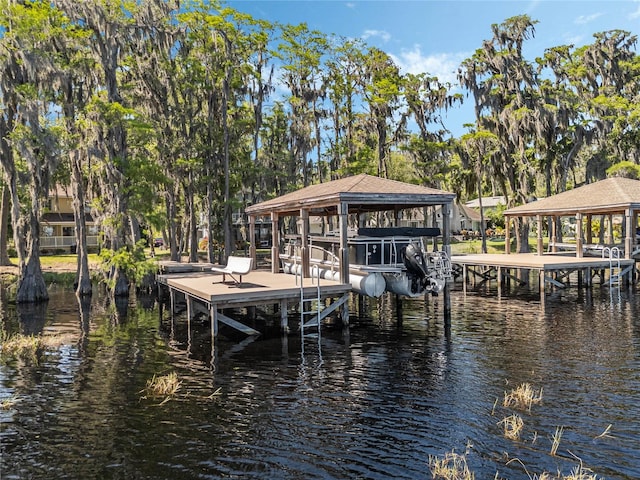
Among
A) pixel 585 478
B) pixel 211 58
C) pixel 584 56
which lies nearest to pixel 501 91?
pixel 584 56

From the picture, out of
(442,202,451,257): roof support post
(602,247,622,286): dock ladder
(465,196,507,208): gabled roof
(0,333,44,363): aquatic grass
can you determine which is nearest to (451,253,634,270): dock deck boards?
(602,247,622,286): dock ladder

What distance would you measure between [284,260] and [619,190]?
1736 centimetres

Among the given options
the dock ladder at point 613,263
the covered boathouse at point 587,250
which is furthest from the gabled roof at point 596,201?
the dock ladder at point 613,263

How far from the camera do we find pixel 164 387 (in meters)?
9.69

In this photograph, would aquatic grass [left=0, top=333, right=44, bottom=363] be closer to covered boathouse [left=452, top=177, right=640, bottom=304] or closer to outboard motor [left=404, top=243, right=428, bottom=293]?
outboard motor [left=404, top=243, right=428, bottom=293]

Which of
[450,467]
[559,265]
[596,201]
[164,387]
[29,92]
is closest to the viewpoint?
[450,467]

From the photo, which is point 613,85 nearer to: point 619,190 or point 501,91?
point 501,91

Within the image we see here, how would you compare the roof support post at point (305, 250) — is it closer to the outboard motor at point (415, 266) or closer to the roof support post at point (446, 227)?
the outboard motor at point (415, 266)

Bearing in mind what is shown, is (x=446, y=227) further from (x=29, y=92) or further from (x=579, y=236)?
(x=29, y=92)

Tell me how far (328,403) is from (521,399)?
11.3 feet

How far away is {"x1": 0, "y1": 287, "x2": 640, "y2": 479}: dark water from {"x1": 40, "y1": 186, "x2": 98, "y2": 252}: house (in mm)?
28140

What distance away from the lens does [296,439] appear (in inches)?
296

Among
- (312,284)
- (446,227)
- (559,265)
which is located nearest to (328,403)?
(312,284)

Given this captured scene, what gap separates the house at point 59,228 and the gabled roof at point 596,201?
33899mm
